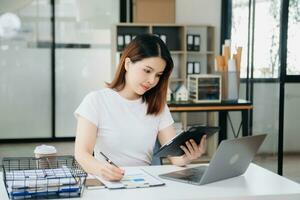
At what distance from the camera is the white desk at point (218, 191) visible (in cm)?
174

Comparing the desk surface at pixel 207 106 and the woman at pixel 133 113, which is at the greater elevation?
the woman at pixel 133 113

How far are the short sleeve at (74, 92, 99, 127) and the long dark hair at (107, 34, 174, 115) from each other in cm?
15

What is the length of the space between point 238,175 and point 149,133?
51 cm

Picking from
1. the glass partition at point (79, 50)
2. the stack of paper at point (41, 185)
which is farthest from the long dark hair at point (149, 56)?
the glass partition at point (79, 50)

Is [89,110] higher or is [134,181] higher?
[89,110]

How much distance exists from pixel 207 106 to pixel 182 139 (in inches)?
88.9

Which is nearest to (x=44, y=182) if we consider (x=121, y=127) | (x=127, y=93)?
(x=121, y=127)

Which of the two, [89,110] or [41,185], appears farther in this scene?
[89,110]

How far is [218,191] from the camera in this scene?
1.84 m

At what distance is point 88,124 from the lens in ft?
7.51

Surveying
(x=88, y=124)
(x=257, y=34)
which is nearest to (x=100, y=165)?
(x=88, y=124)

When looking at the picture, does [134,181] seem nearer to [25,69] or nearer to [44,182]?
[44,182]

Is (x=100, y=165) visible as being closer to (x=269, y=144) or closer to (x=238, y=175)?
(x=238, y=175)

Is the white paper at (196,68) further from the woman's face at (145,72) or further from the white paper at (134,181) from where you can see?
the white paper at (134,181)
